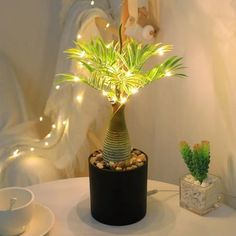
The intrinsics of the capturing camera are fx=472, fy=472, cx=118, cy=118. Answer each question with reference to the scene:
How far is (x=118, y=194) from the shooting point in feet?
3.45

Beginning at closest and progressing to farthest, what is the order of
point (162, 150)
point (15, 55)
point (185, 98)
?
1. point (185, 98)
2. point (162, 150)
3. point (15, 55)

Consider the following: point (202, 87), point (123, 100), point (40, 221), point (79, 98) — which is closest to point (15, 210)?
point (40, 221)

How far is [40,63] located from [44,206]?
0.89 m

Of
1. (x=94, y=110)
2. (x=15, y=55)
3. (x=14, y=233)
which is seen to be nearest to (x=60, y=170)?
(x=94, y=110)

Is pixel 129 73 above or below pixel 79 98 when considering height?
above

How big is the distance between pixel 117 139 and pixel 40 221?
0.25m

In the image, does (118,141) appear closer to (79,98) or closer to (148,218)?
(148,218)

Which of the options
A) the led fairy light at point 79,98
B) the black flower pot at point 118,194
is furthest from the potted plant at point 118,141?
the led fairy light at point 79,98

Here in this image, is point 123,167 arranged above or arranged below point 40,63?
below

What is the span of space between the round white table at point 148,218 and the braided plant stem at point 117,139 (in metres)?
0.16

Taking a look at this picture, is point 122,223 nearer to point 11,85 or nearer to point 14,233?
point 14,233

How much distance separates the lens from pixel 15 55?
185 centimetres

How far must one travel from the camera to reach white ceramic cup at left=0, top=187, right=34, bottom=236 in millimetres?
970

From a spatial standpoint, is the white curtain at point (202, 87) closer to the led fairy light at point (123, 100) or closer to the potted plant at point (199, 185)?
the potted plant at point (199, 185)
